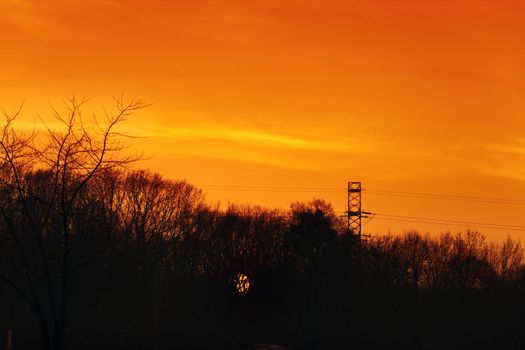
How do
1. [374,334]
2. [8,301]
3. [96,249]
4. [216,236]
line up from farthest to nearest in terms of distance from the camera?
[216,236] < [374,334] < [8,301] < [96,249]

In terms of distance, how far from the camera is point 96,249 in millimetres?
57688

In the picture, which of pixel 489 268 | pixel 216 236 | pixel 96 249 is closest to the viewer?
pixel 96 249

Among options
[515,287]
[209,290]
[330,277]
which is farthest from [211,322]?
[515,287]

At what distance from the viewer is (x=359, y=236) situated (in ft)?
338

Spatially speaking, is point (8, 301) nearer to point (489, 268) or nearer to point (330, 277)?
point (330, 277)

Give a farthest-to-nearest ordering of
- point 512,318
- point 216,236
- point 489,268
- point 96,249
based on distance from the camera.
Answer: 1. point 489,268
2. point 216,236
3. point 512,318
4. point 96,249

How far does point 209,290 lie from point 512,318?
29476 mm

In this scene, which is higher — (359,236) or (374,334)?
(359,236)

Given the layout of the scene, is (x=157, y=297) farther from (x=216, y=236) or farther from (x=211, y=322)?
(x=216, y=236)

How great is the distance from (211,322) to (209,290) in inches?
267

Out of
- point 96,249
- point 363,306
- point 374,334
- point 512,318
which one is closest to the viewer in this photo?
point 96,249

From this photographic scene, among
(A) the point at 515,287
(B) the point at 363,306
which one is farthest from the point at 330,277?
(A) the point at 515,287

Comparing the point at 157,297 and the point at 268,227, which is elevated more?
the point at 268,227

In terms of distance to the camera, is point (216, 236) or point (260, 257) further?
point (216, 236)
